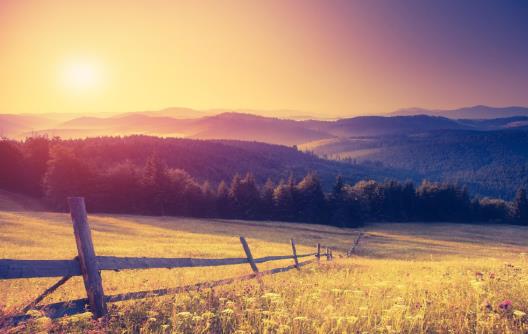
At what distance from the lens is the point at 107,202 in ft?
240

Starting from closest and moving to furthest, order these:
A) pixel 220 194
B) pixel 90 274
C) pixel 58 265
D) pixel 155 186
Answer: pixel 58 265 < pixel 90 274 < pixel 155 186 < pixel 220 194

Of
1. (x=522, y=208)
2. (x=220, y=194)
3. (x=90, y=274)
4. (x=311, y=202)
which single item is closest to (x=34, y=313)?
(x=90, y=274)

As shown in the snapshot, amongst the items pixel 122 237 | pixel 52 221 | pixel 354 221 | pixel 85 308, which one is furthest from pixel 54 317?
pixel 354 221

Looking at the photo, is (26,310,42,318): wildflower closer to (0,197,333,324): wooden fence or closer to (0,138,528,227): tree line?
(0,197,333,324): wooden fence

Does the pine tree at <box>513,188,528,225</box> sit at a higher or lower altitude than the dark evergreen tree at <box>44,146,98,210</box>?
lower

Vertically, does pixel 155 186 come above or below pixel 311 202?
above

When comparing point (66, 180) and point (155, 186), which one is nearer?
point (66, 180)

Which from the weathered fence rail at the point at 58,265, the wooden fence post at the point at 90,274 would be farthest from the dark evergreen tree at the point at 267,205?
the wooden fence post at the point at 90,274

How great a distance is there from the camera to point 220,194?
270ft

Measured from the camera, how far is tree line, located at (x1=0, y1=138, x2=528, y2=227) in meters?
73.3

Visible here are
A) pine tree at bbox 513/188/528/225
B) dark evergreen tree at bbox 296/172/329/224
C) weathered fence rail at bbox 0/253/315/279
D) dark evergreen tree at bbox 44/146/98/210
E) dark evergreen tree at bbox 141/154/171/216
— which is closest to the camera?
weathered fence rail at bbox 0/253/315/279

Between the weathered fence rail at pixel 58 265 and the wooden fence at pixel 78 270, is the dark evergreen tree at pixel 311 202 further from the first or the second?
the wooden fence at pixel 78 270

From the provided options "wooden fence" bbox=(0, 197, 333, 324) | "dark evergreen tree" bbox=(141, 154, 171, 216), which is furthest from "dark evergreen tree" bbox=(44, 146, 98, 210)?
"wooden fence" bbox=(0, 197, 333, 324)

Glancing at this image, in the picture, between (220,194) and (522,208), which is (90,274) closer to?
(220,194)
